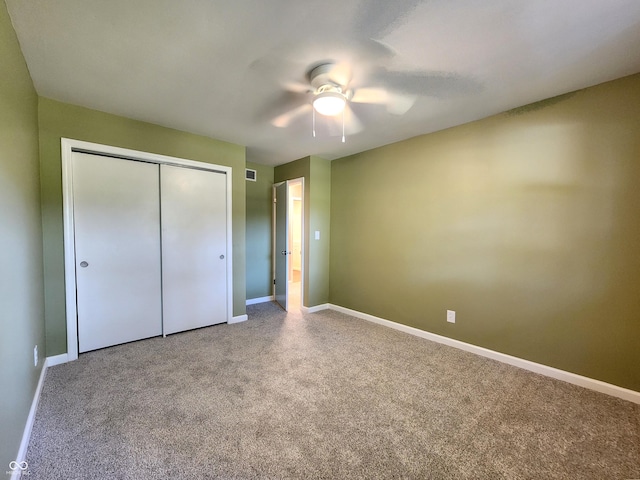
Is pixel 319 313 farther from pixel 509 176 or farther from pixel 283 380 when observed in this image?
pixel 509 176

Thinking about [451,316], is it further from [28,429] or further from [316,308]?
[28,429]

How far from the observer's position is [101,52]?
1.78 m

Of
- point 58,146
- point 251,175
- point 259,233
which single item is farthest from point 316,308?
point 58,146

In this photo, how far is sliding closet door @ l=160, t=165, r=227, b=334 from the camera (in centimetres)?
316

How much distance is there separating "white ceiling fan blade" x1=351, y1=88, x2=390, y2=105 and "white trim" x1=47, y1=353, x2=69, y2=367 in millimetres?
3562

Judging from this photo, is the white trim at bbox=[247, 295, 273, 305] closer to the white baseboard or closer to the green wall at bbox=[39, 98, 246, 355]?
the white baseboard

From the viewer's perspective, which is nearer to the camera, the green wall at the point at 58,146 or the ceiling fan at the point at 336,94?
the ceiling fan at the point at 336,94

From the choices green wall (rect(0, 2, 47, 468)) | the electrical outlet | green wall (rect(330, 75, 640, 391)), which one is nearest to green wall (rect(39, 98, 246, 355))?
green wall (rect(0, 2, 47, 468))

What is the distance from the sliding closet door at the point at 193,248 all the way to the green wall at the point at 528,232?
7.04 feet

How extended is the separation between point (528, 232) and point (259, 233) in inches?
149

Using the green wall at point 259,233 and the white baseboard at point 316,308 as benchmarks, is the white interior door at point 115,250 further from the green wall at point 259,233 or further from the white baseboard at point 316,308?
the white baseboard at point 316,308

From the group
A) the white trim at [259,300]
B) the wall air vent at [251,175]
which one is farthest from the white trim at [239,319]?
the wall air vent at [251,175]

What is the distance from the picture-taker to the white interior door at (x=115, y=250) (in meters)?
2.65

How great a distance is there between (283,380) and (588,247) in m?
2.73
